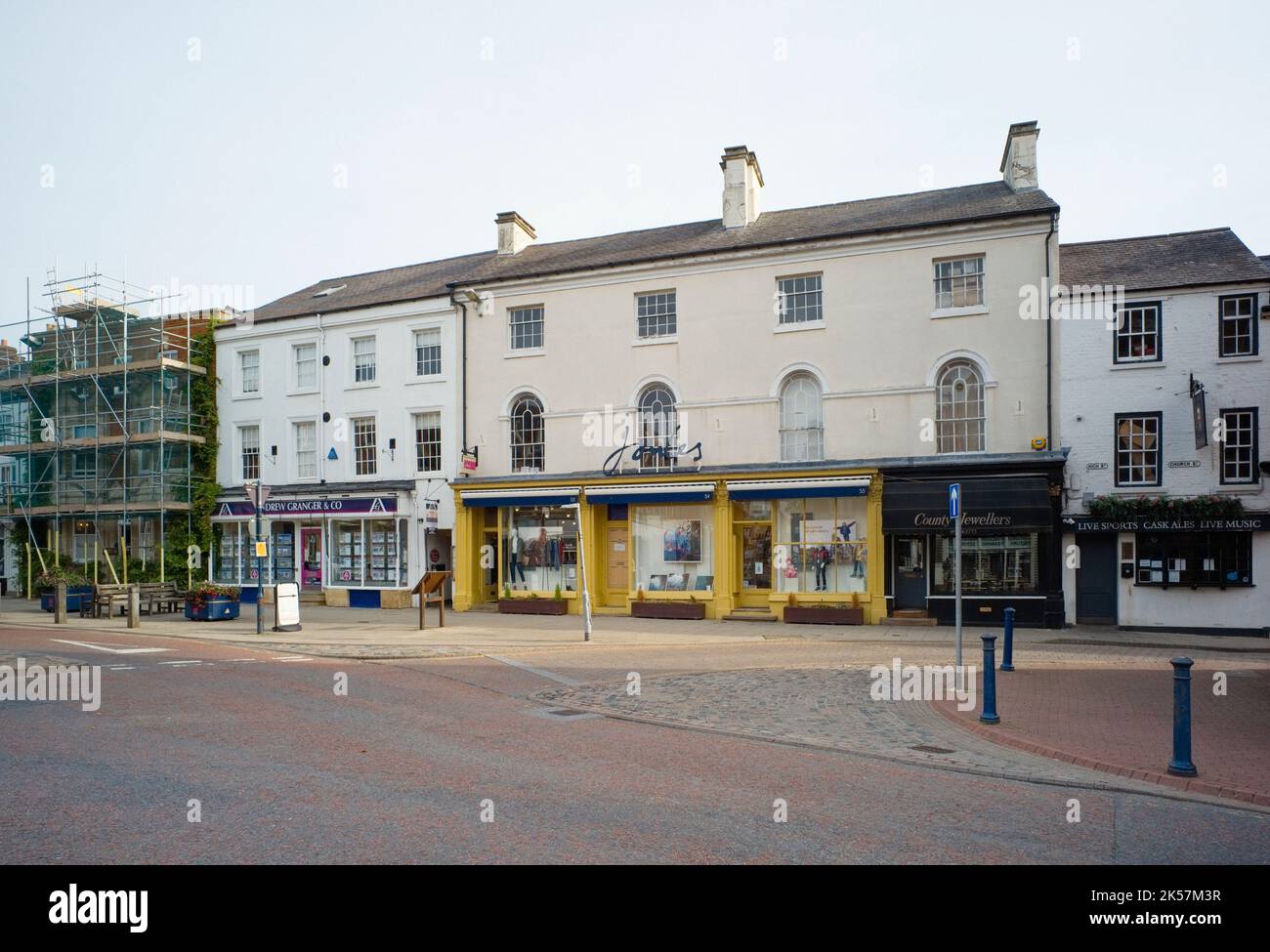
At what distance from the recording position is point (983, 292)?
2169 cm

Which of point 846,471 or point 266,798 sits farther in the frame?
point 846,471

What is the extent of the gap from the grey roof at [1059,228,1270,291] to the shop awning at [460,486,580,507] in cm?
1379

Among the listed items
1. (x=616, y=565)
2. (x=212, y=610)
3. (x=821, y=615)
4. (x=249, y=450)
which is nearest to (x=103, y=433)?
(x=249, y=450)

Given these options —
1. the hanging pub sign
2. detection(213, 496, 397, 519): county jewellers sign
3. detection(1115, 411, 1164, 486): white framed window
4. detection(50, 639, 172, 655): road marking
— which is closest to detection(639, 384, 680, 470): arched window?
detection(213, 496, 397, 519): county jewellers sign

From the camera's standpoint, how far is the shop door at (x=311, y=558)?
2892 cm

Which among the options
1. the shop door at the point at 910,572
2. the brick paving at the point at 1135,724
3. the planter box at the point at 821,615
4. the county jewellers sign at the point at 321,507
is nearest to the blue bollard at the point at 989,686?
the brick paving at the point at 1135,724

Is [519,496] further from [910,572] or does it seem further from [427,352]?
[910,572]

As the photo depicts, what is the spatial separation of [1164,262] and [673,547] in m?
14.1

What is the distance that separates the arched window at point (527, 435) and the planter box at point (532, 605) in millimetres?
3698

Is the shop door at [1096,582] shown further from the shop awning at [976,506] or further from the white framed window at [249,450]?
the white framed window at [249,450]
